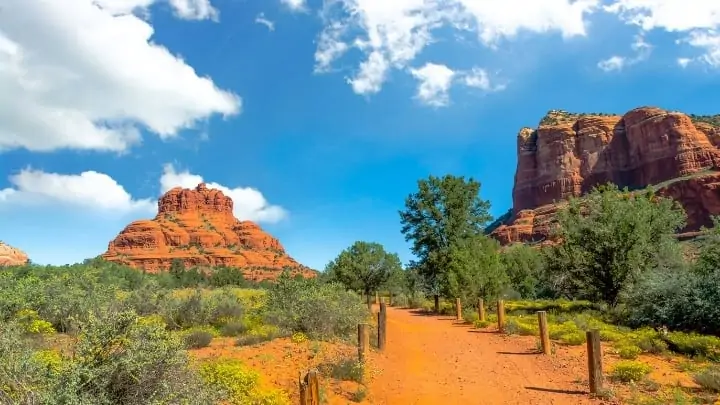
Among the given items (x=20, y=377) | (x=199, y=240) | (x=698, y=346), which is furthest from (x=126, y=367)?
(x=199, y=240)

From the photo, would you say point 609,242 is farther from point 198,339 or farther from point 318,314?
point 198,339

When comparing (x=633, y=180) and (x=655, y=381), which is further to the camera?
(x=633, y=180)

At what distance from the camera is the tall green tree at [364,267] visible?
4459cm

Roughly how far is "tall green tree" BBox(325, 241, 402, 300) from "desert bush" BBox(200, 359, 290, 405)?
35.6 metres

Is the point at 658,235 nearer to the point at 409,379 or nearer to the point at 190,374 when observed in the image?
the point at 409,379

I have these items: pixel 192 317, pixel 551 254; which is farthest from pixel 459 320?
pixel 192 317

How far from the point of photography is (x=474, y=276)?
27.9 m

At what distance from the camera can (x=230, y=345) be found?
1368 cm

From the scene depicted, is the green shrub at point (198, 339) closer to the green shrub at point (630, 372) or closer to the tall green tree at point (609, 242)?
the green shrub at point (630, 372)

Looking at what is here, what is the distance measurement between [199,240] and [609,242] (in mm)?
127313

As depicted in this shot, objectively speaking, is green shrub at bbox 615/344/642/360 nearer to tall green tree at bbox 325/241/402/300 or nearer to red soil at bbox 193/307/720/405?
red soil at bbox 193/307/720/405

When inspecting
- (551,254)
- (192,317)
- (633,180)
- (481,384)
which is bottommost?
(481,384)

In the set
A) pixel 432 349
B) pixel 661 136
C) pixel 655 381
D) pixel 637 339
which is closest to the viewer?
pixel 655 381

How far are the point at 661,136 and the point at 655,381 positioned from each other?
120 metres
